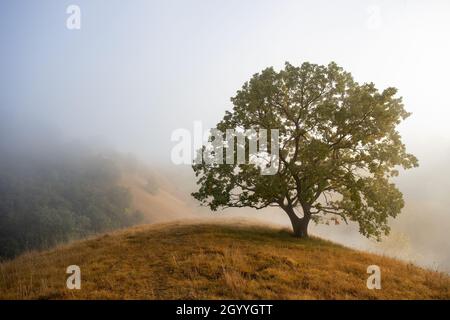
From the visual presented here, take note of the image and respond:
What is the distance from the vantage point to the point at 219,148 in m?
22.2

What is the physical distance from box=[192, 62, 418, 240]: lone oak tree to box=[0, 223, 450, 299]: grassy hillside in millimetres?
3047

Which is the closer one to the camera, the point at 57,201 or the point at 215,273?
the point at 215,273

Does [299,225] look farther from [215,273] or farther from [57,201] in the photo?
[57,201]

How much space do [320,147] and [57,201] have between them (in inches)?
3781

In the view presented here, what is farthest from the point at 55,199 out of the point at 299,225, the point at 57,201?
the point at 299,225

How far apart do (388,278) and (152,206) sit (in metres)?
123

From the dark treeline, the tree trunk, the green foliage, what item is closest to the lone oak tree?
the tree trunk

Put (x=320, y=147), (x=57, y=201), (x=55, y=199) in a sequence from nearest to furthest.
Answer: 1. (x=320, y=147)
2. (x=57, y=201)
3. (x=55, y=199)

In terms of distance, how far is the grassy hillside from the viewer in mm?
12086

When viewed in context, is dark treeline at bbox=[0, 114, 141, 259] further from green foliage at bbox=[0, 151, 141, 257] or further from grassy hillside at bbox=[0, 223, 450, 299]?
grassy hillside at bbox=[0, 223, 450, 299]

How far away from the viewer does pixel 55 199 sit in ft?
319

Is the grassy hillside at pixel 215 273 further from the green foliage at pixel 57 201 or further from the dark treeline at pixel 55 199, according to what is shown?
the green foliage at pixel 57 201
